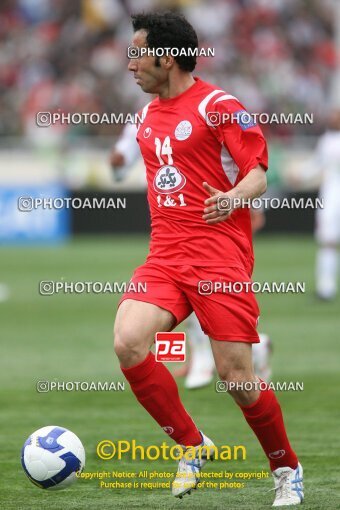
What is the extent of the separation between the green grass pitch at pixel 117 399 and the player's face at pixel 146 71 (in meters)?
1.97

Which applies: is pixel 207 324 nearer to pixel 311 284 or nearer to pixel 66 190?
pixel 311 284

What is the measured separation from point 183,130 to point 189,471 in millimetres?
1595

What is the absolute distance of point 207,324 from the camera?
5.29m

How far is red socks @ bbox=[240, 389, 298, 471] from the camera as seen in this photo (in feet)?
17.5

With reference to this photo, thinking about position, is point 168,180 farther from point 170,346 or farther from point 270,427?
point 270,427

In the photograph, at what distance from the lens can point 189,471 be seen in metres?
5.45

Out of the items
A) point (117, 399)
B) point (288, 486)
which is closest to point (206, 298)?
point (288, 486)

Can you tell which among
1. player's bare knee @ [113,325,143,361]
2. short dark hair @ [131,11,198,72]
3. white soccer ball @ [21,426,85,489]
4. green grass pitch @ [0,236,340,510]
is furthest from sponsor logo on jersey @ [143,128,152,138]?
green grass pitch @ [0,236,340,510]

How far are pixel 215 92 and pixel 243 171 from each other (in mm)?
437

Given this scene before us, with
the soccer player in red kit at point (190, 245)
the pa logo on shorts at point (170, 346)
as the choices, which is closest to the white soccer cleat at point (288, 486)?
the soccer player in red kit at point (190, 245)

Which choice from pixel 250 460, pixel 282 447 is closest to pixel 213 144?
pixel 282 447

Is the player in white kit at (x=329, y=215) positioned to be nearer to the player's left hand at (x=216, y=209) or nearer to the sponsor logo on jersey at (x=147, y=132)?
the sponsor logo on jersey at (x=147, y=132)

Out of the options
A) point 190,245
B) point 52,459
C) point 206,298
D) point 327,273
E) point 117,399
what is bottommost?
point 52,459

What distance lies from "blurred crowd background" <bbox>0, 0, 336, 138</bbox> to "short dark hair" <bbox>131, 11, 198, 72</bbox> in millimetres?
17730
